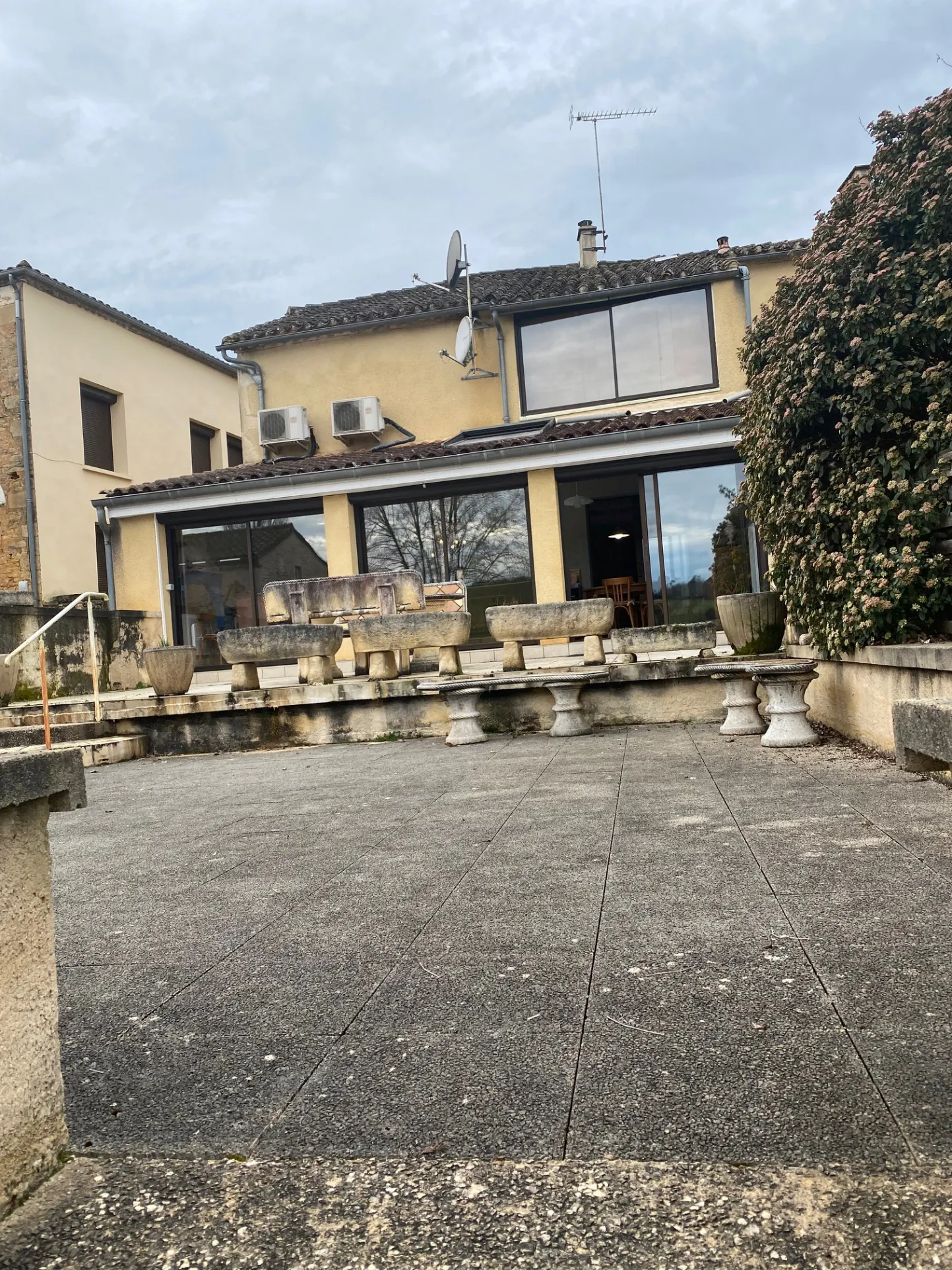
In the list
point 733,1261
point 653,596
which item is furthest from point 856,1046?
point 653,596

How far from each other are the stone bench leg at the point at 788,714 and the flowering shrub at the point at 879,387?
1.13ft

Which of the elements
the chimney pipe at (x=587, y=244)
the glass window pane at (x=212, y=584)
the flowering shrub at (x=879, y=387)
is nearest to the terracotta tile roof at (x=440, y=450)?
the glass window pane at (x=212, y=584)

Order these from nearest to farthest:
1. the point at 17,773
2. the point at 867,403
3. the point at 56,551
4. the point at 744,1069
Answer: the point at 17,773, the point at 744,1069, the point at 867,403, the point at 56,551

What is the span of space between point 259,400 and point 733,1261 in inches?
670

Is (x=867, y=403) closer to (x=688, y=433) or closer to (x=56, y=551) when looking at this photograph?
(x=688, y=433)

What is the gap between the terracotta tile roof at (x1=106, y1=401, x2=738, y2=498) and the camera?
1231 cm

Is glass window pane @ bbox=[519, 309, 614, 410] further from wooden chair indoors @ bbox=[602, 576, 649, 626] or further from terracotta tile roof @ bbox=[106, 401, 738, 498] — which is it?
wooden chair indoors @ bbox=[602, 576, 649, 626]

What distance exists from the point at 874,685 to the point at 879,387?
1.85 m

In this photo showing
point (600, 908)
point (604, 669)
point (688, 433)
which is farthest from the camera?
point (688, 433)

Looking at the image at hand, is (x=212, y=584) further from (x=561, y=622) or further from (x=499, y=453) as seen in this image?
(x=561, y=622)

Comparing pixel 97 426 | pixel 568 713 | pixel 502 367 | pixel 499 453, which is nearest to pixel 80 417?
pixel 97 426

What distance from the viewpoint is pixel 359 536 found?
1420 centimetres

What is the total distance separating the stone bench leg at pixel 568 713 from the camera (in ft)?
26.6

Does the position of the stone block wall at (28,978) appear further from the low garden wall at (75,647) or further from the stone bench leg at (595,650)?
the low garden wall at (75,647)
